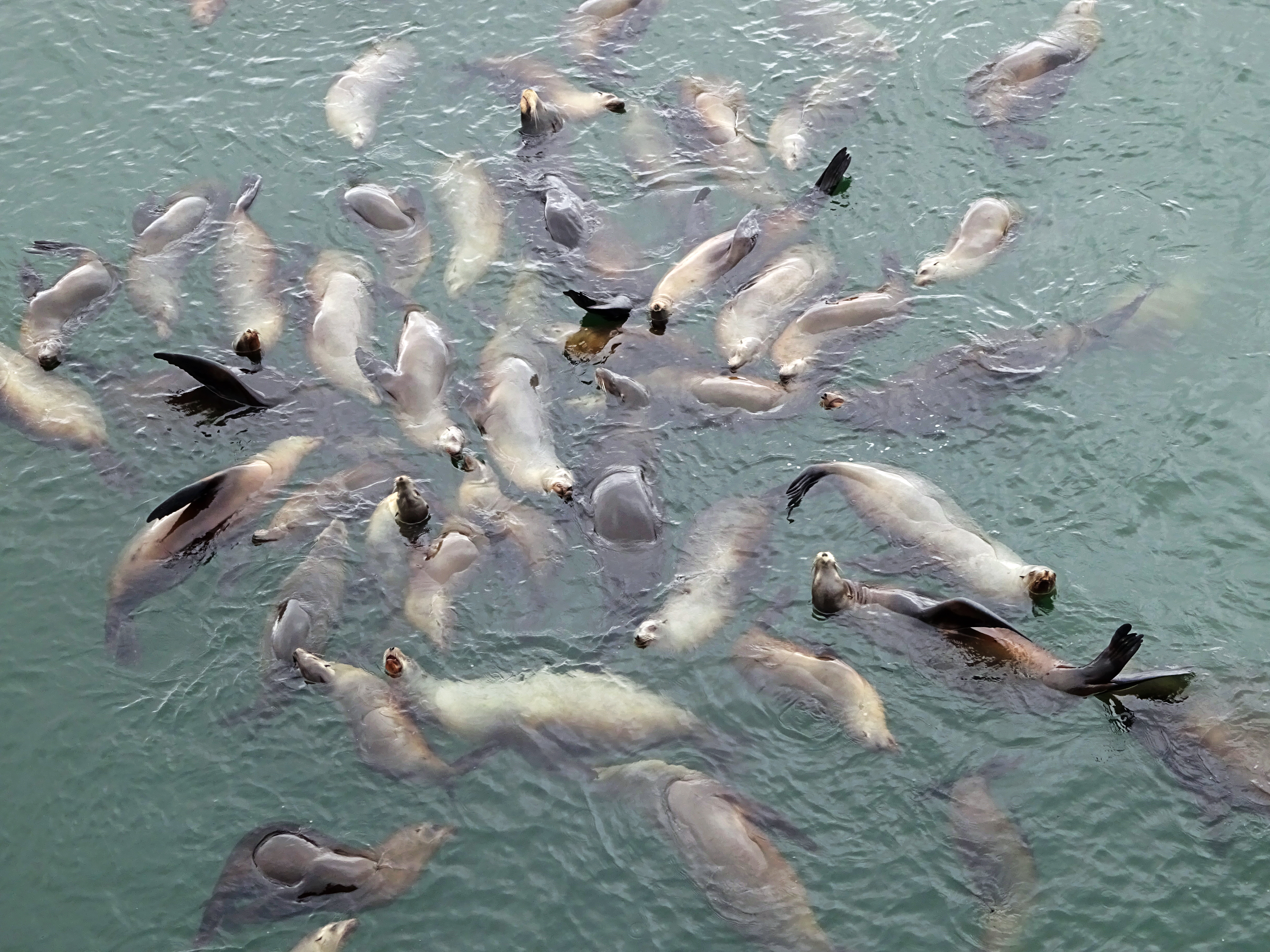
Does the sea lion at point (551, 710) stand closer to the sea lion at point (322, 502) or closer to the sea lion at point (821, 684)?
the sea lion at point (821, 684)

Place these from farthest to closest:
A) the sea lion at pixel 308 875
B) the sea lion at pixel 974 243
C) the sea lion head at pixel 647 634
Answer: the sea lion at pixel 974 243 < the sea lion head at pixel 647 634 < the sea lion at pixel 308 875

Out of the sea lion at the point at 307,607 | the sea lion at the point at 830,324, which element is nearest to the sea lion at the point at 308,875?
the sea lion at the point at 307,607

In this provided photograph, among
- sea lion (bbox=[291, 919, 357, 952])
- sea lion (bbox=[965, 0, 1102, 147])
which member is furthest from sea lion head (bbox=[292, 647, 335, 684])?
sea lion (bbox=[965, 0, 1102, 147])

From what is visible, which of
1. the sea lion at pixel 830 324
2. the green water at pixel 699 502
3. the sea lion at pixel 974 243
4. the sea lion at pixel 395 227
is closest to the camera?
the green water at pixel 699 502

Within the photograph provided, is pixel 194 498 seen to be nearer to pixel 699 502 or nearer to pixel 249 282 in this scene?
pixel 249 282

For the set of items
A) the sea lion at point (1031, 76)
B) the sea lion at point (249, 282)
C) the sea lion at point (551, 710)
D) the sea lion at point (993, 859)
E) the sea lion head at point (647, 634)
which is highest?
the sea lion at point (1031, 76)

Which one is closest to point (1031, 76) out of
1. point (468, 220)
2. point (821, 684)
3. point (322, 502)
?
point (468, 220)

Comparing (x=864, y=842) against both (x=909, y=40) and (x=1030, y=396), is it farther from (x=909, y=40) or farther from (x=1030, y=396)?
(x=909, y=40)

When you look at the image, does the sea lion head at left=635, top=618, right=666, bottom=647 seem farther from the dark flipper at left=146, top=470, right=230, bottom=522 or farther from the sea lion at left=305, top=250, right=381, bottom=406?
the dark flipper at left=146, top=470, right=230, bottom=522
